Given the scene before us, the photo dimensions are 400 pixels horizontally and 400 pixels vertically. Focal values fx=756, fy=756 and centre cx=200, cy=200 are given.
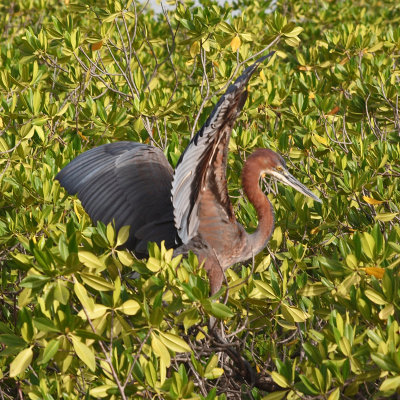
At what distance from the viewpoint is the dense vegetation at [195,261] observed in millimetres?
2623

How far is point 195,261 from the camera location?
9.87 ft

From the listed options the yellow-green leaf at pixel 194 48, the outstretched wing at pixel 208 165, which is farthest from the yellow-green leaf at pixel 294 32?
the outstretched wing at pixel 208 165

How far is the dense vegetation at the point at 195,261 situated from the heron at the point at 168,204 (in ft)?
0.35

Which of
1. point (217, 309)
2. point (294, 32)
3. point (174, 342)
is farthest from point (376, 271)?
point (294, 32)

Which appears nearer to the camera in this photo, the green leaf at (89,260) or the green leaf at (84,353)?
the green leaf at (84,353)

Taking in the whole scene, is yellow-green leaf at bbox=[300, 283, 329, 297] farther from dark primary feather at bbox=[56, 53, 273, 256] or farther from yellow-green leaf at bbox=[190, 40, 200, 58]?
yellow-green leaf at bbox=[190, 40, 200, 58]

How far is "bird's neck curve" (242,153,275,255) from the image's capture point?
3984 millimetres

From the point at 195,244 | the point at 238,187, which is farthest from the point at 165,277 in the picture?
the point at 238,187

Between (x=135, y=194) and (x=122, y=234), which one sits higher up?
(x=122, y=234)

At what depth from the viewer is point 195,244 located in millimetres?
4023

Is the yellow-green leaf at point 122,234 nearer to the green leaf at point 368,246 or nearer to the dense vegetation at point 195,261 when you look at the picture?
the dense vegetation at point 195,261

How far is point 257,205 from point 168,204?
0.48 metres

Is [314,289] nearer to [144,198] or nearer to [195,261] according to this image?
[195,261]

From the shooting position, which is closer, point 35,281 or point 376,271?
point 35,281
